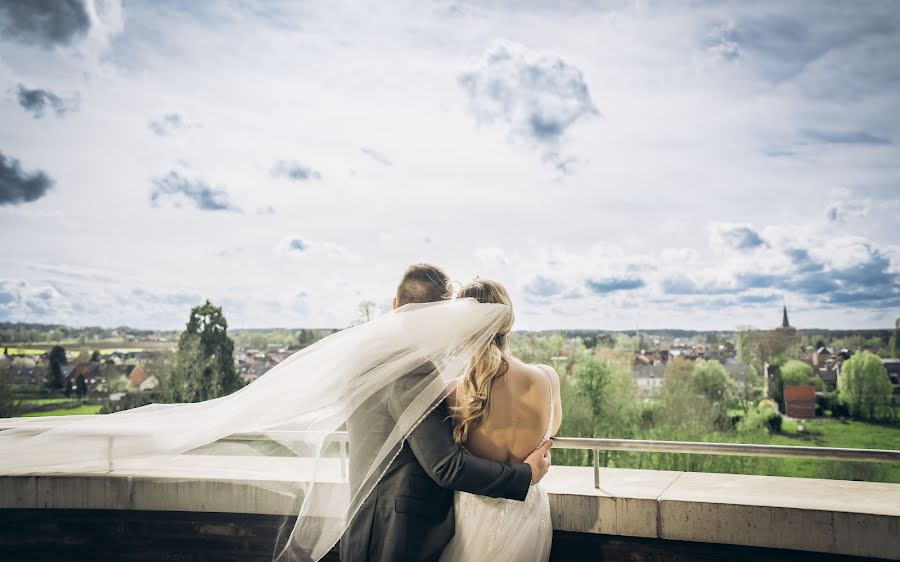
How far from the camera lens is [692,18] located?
816 inches

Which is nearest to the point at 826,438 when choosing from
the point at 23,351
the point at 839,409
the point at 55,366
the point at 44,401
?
the point at 839,409

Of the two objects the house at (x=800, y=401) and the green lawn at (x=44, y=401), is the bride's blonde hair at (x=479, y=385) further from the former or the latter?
the house at (x=800, y=401)

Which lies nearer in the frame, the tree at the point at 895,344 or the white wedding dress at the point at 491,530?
the white wedding dress at the point at 491,530

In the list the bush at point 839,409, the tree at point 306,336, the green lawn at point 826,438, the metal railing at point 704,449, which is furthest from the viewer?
the bush at point 839,409

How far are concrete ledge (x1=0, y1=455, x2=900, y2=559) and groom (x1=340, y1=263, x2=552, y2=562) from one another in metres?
0.22

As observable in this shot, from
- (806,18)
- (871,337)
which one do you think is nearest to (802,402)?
(871,337)

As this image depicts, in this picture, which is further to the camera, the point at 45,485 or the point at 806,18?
the point at 806,18

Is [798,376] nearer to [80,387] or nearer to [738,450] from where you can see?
[80,387]

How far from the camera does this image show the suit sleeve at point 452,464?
2020 mm

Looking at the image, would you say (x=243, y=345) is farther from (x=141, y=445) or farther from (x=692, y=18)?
(x=141, y=445)

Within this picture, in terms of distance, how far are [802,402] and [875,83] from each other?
87.9 feet

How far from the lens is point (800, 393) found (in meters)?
47.9

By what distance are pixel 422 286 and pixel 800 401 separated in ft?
177

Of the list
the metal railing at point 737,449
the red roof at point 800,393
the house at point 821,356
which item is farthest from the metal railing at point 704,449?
the house at point 821,356
